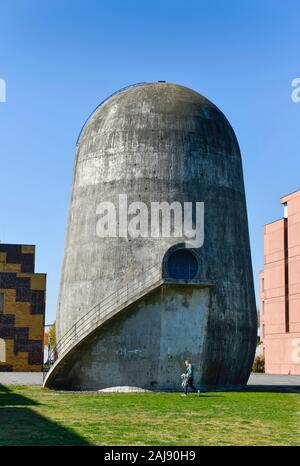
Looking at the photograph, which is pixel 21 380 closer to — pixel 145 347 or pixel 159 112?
pixel 145 347

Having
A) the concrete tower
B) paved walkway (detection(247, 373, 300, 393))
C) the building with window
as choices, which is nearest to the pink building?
paved walkway (detection(247, 373, 300, 393))

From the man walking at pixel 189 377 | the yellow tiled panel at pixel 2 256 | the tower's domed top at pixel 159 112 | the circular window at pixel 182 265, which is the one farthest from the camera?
the yellow tiled panel at pixel 2 256

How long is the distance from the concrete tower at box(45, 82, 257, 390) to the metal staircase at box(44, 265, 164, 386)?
5cm

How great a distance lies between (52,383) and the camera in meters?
30.6

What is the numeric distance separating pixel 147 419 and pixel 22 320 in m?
40.9

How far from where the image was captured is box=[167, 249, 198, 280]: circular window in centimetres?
3075

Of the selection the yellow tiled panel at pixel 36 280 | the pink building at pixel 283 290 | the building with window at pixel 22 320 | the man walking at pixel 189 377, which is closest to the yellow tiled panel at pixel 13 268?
the building with window at pixel 22 320

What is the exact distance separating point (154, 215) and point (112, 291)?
360 cm

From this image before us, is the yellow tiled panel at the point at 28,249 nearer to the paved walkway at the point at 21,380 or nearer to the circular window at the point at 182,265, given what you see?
the paved walkway at the point at 21,380

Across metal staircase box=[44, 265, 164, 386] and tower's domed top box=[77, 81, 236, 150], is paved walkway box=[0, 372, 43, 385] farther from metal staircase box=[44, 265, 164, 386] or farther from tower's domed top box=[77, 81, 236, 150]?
tower's domed top box=[77, 81, 236, 150]

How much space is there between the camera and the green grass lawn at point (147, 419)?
1516 cm

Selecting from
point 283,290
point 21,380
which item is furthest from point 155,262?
point 283,290
